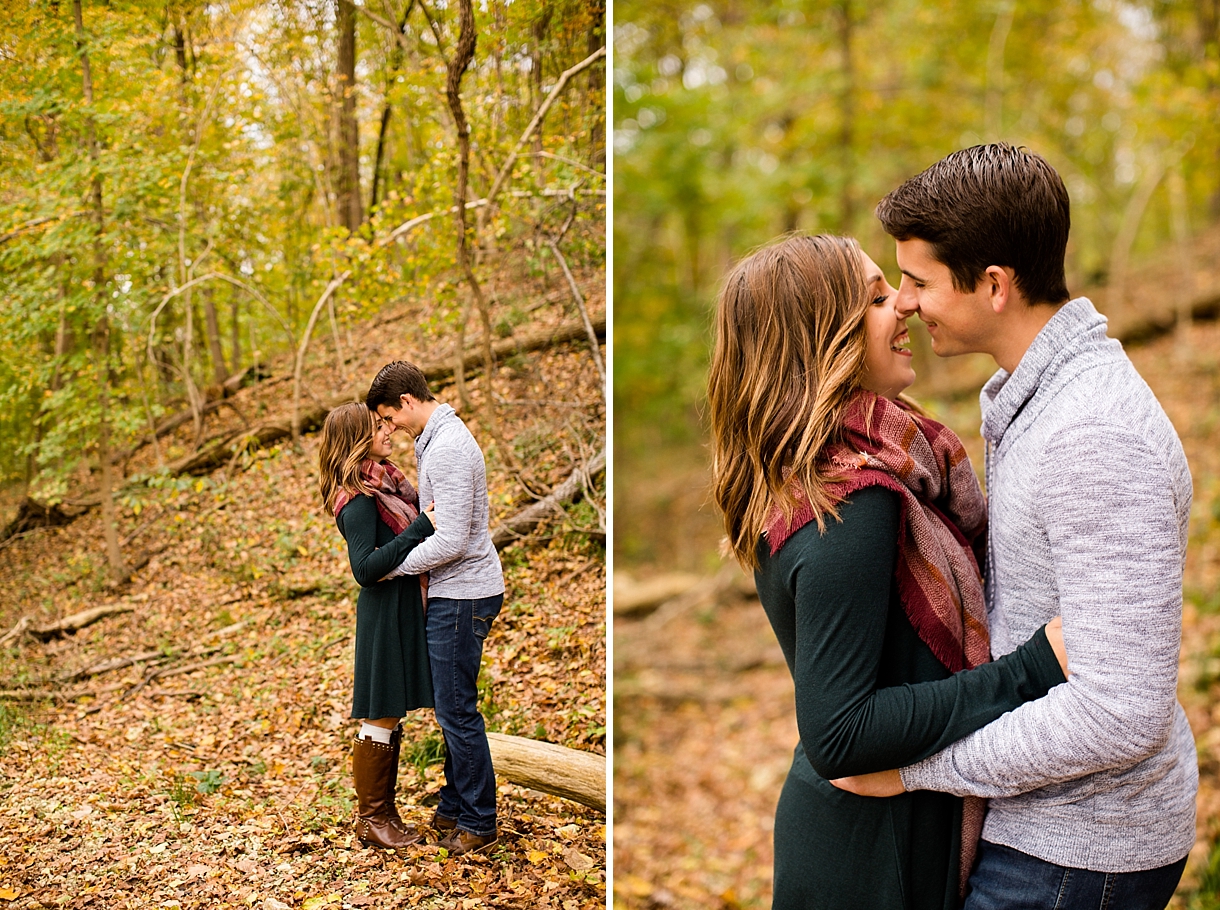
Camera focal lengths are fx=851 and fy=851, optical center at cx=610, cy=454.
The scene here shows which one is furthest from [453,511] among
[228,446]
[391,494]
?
[228,446]

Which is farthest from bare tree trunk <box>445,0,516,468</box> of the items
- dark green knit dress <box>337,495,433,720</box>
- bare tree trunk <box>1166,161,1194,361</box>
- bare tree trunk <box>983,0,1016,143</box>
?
bare tree trunk <box>1166,161,1194,361</box>

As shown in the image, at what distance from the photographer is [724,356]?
1401mm

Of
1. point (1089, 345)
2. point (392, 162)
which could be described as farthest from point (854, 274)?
point (392, 162)

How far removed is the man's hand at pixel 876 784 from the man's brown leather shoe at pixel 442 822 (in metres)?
1.16

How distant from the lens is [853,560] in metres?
1.19

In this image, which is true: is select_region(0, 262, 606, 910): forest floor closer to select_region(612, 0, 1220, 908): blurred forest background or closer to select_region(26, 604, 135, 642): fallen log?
select_region(26, 604, 135, 642): fallen log

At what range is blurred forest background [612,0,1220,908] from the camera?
5859 mm

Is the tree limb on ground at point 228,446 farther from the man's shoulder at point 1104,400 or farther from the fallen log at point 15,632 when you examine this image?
the man's shoulder at point 1104,400

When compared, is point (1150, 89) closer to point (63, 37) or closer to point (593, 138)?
point (593, 138)

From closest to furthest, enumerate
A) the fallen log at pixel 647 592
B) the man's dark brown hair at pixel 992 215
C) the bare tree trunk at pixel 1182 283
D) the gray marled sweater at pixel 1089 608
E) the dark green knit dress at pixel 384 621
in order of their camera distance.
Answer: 1. the gray marled sweater at pixel 1089 608
2. the man's dark brown hair at pixel 992 215
3. the dark green knit dress at pixel 384 621
4. the fallen log at pixel 647 592
5. the bare tree trunk at pixel 1182 283

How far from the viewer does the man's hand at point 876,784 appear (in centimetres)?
128

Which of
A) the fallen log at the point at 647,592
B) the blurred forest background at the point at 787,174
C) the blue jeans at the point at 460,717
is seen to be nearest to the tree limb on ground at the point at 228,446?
the blue jeans at the point at 460,717

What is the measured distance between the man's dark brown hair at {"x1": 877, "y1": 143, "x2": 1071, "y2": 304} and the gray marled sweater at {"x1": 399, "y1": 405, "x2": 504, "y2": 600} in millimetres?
1178

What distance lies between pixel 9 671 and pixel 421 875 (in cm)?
111
